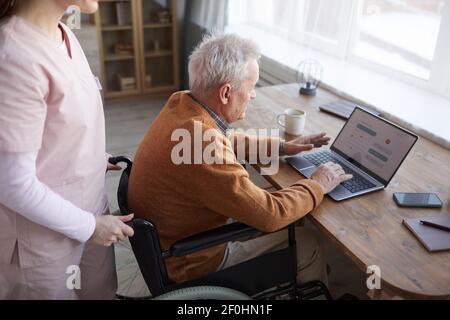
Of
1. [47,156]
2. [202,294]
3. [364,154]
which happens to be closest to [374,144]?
[364,154]

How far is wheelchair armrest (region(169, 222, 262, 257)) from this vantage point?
115 centimetres

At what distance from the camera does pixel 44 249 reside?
104 cm

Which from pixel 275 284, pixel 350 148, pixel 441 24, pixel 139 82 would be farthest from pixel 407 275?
pixel 139 82

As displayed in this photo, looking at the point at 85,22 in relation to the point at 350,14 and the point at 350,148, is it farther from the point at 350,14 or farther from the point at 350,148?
the point at 350,148

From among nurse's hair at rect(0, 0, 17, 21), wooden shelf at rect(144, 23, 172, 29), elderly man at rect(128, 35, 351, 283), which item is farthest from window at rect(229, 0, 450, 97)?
nurse's hair at rect(0, 0, 17, 21)

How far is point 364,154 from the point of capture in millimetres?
1444

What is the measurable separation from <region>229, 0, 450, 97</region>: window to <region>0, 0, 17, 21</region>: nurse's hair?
1858 mm

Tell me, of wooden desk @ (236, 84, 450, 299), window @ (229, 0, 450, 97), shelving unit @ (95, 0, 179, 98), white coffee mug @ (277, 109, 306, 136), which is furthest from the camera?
shelving unit @ (95, 0, 179, 98)

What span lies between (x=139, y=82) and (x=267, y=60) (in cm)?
161

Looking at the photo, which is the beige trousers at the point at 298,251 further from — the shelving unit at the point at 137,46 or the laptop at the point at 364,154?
the shelving unit at the point at 137,46

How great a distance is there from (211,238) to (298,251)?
16.2 inches

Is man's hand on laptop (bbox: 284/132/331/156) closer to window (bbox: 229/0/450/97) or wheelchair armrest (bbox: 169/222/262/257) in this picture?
wheelchair armrest (bbox: 169/222/262/257)

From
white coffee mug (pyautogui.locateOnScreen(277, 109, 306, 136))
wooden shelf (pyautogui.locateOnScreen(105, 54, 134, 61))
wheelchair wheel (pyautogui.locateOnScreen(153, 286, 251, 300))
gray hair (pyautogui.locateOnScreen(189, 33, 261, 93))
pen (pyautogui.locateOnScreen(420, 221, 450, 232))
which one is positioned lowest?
wheelchair wheel (pyautogui.locateOnScreen(153, 286, 251, 300))

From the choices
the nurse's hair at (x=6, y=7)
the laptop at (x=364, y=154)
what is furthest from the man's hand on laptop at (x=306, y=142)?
the nurse's hair at (x=6, y=7)
